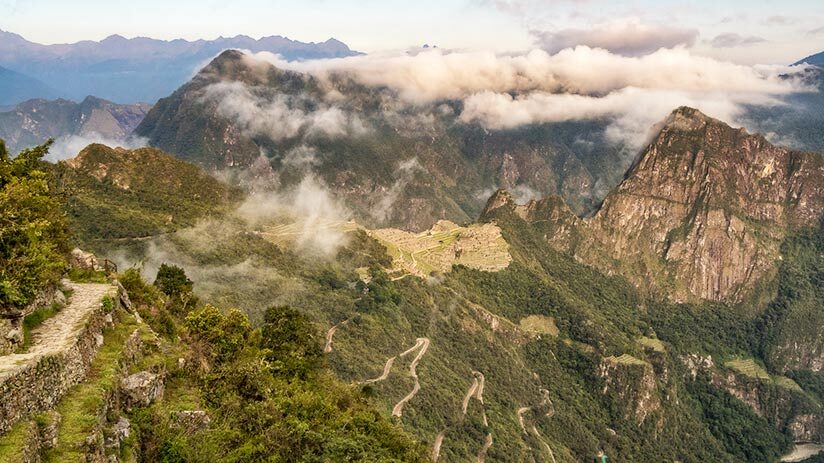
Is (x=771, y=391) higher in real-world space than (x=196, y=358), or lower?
lower

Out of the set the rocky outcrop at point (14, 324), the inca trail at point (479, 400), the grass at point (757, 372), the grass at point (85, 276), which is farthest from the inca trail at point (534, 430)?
the rocky outcrop at point (14, 324)

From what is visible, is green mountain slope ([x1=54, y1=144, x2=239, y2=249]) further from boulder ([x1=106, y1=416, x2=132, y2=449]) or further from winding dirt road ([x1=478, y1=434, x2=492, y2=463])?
boulder ([x1=106, y1=416, x2=132, y2=449])

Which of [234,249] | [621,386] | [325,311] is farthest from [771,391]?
[234,249]

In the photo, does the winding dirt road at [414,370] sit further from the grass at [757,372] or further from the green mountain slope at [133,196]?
the grass at [757,372]

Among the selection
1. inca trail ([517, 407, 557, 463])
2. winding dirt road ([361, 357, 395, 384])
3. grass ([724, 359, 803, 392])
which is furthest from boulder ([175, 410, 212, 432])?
grass ([724, 359, 803, 392])

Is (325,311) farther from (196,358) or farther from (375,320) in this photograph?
(196,358)
